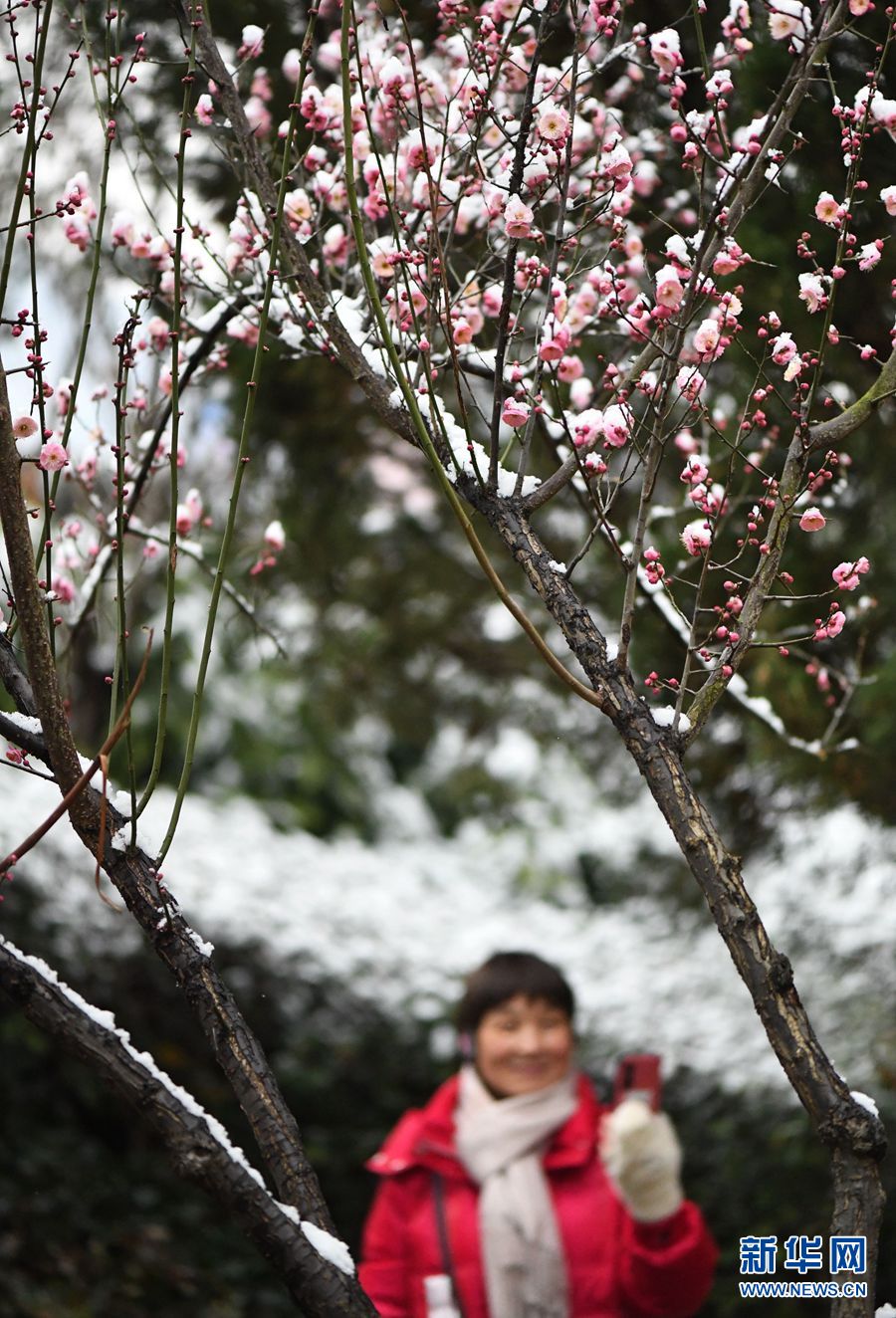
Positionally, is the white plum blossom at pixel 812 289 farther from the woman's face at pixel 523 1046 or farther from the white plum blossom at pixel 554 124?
the woman's face at pixel 523 1046

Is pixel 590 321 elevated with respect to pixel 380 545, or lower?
lower

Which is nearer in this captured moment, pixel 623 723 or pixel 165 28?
pixel 623 723

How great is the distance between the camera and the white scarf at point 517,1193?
223 cm

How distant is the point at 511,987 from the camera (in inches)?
98.7

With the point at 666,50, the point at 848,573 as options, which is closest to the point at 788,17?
the point at 666,50

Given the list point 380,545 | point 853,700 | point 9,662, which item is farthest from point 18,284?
point 9,662

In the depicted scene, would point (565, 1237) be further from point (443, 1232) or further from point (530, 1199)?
point (443, 1232)

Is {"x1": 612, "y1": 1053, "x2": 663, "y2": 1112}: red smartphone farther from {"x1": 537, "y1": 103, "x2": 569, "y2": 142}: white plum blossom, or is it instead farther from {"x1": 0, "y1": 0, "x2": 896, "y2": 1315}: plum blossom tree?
{"x1": 537, "y1": 103, "x2": 569, "y2": 142}: white plum blossom

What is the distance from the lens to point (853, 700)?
309 centimetres

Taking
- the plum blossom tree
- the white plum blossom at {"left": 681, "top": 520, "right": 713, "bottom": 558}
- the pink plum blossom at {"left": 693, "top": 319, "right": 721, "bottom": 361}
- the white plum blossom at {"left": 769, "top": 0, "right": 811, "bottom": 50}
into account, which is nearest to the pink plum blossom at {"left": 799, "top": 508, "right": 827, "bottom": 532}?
the plum blossom tree

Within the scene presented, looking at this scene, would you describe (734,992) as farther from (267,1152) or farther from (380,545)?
(267,1152)

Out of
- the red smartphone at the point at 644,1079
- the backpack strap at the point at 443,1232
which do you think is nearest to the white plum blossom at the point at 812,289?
the red smartphone at the point at 644,1079

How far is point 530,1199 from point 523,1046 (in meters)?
0.28

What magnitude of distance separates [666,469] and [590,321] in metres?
1.73
